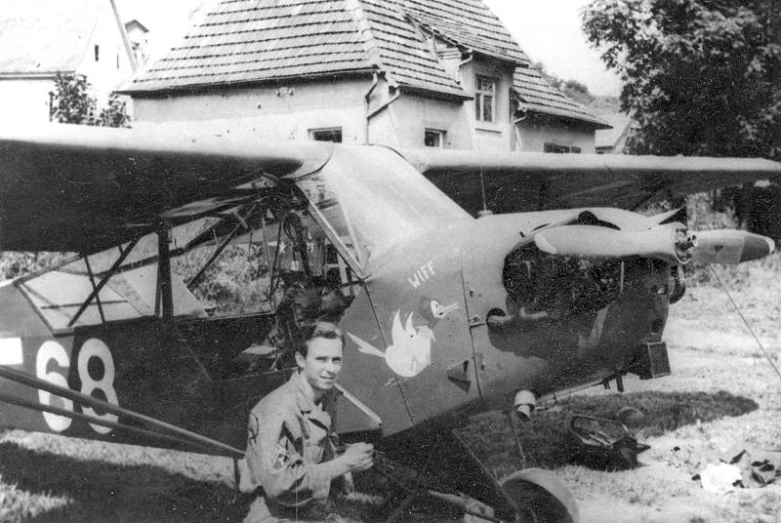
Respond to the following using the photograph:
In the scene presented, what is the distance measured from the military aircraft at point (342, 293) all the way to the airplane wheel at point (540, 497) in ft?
0.04

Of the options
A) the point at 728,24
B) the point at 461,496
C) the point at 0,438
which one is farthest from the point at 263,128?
the point at 461,496

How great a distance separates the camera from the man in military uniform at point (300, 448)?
3.06m

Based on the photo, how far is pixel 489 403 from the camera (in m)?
4.08

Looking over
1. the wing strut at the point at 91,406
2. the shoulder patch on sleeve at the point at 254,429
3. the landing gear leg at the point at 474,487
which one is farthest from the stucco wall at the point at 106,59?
the shoulder patch on sleeve at the point at 254,429

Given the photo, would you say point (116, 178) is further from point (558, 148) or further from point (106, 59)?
point (106, 59)

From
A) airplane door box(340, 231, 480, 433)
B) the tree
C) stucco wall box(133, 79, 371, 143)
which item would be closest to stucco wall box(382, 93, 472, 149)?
stucco wall box(133, 79, 371, 143)

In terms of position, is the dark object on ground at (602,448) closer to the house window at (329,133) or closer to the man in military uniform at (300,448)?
the man in military uniform at (300,448)

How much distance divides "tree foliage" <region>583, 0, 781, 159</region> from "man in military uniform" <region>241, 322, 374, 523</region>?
57.7ft

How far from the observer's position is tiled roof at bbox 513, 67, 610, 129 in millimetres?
21312

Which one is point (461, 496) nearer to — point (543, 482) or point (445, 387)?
point (543, 482)

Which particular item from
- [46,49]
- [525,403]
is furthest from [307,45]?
[525,403]

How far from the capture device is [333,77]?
16.2 m

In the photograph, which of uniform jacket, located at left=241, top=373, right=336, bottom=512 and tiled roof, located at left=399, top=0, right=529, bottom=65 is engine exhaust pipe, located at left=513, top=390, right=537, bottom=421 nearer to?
uniform jacket, located at left=241, top=373, right=336, bottom=512

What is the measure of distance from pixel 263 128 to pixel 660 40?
34.3 ft
